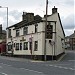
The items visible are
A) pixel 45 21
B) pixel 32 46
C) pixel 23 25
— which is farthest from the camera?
pixel 23 25

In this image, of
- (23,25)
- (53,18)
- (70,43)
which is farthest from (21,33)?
(70,43)

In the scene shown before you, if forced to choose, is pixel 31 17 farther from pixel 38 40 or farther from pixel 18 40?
pixel 38 40

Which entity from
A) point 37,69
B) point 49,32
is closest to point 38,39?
point 49,32

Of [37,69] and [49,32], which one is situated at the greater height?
[49,32]

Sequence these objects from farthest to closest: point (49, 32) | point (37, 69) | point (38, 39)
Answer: point (38, 39), point (49, 32), point (37, 69)

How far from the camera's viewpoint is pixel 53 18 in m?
49.8

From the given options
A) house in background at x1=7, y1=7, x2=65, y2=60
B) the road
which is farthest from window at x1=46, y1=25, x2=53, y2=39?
the road

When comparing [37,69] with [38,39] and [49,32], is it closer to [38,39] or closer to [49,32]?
[49,32]

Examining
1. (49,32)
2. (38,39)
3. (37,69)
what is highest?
(49,32)

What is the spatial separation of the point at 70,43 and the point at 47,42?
336 ft

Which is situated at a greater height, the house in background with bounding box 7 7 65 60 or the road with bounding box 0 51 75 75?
the house in background with bounding box 7 7 65 60

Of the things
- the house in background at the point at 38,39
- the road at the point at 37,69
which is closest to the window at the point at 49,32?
the house in background at the point at 38,39

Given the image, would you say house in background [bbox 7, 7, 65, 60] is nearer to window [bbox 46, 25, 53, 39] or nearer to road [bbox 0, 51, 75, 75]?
window [bbox 46, 25, 53, 39]

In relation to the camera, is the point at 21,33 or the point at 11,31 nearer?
the point at 21,33
